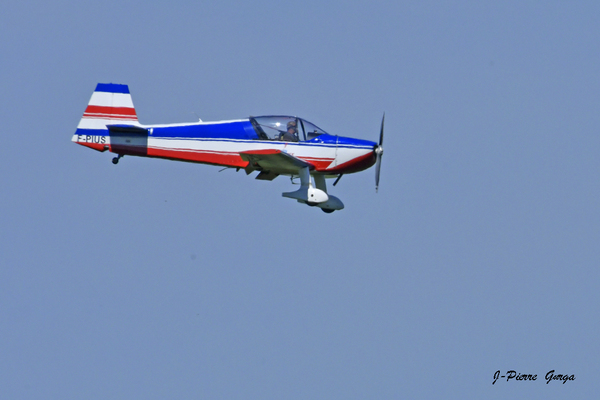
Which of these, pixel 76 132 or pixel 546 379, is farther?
pixel 76 132

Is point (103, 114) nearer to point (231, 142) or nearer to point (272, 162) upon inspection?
point (231, 142)

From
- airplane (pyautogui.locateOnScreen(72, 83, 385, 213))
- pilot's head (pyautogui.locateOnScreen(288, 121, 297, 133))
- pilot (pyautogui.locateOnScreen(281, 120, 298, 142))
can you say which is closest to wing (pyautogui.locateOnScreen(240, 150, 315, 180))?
airplane (pyautogui.locateOnScreen(72, 83, 385, 213))

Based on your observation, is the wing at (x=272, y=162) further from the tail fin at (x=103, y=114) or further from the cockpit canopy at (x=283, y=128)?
the tail fin at (x=103, y=114)

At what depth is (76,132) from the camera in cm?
2264

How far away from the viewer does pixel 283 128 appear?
2255 centimetres

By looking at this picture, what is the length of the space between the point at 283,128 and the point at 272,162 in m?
1.03

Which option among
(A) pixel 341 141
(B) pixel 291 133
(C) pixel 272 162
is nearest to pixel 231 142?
(C) pixel 272 162

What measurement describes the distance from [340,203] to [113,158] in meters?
6.01

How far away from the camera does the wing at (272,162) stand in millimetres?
21656

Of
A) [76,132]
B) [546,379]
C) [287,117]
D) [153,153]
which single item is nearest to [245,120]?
[287,117]

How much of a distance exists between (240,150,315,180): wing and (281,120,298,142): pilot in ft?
1.82

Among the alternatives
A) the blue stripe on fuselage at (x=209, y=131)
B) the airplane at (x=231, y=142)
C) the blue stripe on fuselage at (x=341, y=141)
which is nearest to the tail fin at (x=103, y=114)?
the airplane at (x=231, y=142)

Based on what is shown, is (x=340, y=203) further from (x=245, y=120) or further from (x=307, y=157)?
(x=245, y=120)

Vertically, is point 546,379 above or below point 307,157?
below
